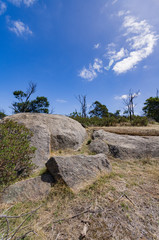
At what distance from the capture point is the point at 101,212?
228 cm

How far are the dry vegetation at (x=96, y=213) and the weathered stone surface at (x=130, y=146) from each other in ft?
6.64

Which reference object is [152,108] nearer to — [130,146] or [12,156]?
[130,146]

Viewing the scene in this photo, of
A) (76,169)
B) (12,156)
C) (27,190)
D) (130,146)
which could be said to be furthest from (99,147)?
(12,156)

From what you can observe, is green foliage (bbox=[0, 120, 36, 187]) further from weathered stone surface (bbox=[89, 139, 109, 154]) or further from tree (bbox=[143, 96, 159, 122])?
tree (bbox=[143, 96, 159, 122])

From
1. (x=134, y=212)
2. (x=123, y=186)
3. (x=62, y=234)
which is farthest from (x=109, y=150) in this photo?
(x=62, y=234)

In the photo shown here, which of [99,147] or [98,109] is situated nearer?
[99,147]

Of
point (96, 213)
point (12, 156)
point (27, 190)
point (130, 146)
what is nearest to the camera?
point (96, 213)

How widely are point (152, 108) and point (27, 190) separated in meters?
30.3

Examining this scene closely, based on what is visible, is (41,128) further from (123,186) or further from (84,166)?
(123,186)

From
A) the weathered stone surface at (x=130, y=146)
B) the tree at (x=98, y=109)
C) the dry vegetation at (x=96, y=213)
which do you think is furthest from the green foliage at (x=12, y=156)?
the tree at (x=98, y=109)

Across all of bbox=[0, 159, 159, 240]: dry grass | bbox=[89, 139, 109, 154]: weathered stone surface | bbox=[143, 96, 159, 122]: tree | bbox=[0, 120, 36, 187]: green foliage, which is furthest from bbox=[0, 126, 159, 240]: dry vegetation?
bbox=[143, 96, 159, 122]: tree

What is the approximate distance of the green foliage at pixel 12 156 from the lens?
2.72 metres

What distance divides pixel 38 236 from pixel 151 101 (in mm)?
31163

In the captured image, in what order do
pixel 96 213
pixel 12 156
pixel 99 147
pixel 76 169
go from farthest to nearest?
pixel 99 147 < pixel 76 169 < pixel 12 156 < pixel 96 213
